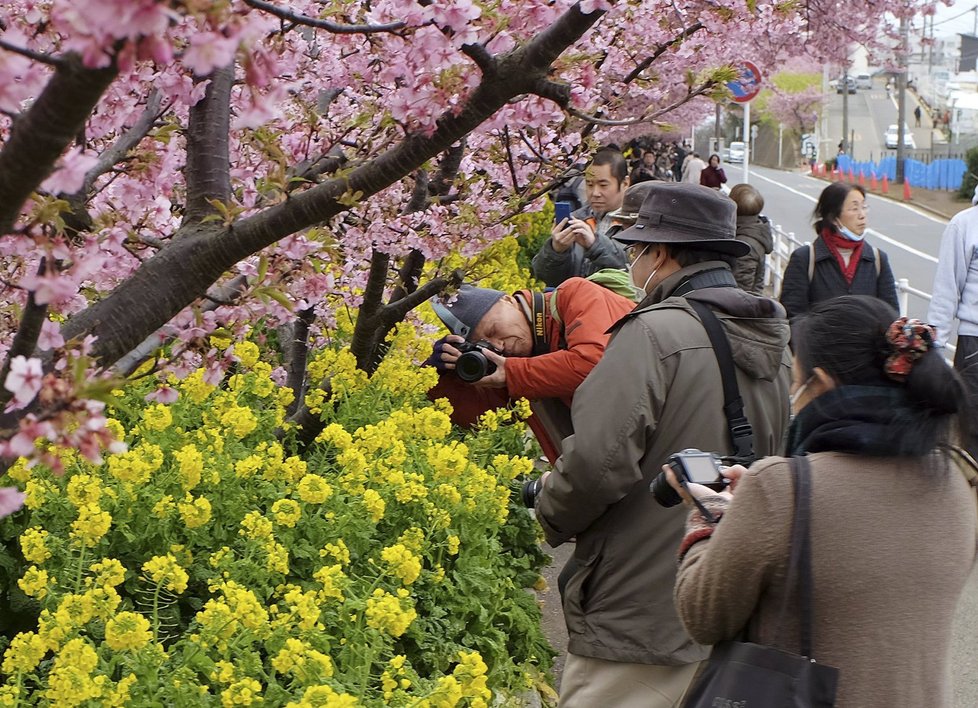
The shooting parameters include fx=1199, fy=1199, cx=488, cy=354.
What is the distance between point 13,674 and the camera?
119 inches

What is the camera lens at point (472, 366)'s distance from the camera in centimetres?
382

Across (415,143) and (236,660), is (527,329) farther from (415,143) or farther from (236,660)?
(415,143)

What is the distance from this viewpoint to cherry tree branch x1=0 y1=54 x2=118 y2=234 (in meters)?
1.31

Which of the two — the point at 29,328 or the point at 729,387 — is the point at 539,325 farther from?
the point at 29,328

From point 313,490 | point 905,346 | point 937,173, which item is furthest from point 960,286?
point 937,173

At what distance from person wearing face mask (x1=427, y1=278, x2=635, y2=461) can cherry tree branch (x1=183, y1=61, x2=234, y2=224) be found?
1.41 meters

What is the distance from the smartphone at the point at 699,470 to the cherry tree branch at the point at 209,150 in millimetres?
1046

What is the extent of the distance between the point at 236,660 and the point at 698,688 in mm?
1328

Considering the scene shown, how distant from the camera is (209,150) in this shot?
99.6 inches

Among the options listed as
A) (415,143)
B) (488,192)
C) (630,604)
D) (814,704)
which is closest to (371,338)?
(488,192)

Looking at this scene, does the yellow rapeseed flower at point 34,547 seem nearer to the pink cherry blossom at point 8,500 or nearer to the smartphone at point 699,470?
the smartphone at point 699,470

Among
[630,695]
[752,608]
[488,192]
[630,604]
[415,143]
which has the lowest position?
[630,695]

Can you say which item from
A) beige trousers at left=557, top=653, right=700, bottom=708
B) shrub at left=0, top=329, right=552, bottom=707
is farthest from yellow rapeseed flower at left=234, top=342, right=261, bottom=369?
beige trousers at left=557, top=653, right=700, bottom=708

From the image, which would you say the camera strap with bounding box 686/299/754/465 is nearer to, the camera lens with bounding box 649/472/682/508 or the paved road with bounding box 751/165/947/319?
→ the camera lens with bounding box 649/472/682/508
